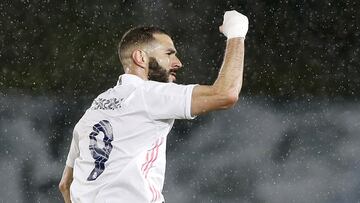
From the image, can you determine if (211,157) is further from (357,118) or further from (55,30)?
(55,30)

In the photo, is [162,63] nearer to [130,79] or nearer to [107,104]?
[130,79]

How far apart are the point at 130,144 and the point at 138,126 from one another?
8 cm

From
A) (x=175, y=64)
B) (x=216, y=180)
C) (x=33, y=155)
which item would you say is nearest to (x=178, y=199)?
(x=216, y=180)

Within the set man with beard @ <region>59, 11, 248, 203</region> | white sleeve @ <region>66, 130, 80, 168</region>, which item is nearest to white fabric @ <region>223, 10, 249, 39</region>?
man with beard @ <region>59, 11, 248, 203</region>

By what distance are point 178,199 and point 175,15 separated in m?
2.77

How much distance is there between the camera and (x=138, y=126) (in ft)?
9.91

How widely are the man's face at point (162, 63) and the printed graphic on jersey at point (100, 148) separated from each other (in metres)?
0.34

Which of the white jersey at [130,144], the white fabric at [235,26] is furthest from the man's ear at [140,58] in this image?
the white fabric at [235,26]

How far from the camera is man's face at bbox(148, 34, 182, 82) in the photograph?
3.25 meters

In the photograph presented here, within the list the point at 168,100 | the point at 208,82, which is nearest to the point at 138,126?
the point at 168,100

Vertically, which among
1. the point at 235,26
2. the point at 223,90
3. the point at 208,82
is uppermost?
the point at 235,26

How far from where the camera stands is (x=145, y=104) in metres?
3.01

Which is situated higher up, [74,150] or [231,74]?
[231,74]

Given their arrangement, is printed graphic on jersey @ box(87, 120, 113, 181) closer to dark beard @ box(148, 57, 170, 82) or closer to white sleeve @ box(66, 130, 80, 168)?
white sleeve @ box(66, 130, 80, 168)
